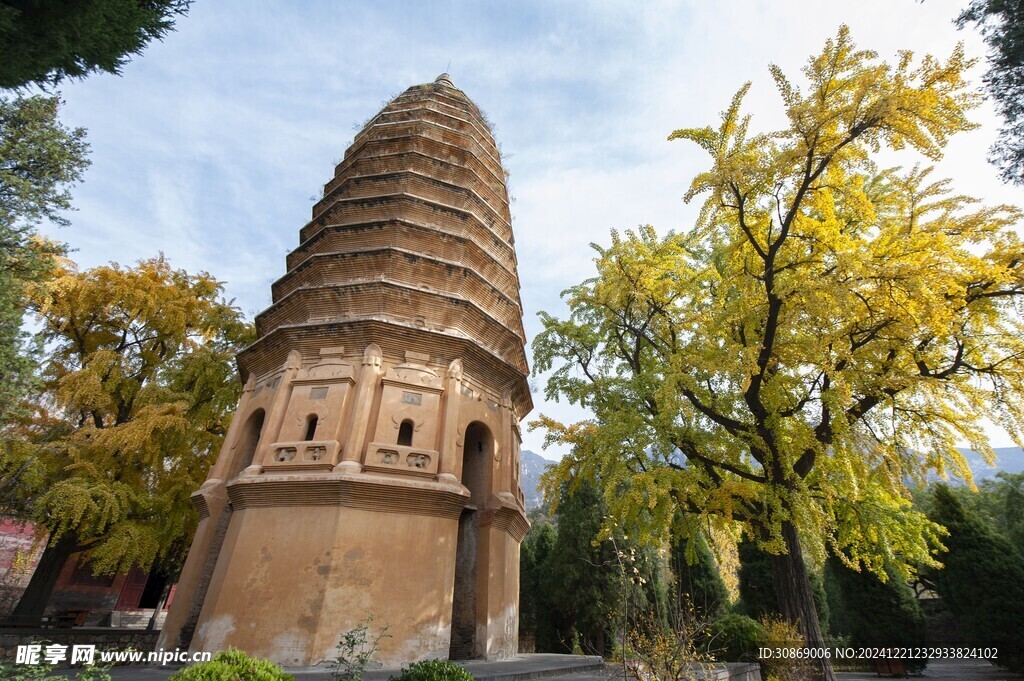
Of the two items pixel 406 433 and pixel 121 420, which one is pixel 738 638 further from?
pixel 121 420

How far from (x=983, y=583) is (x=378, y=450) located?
17.7 meters

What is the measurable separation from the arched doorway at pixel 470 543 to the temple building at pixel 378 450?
35mm

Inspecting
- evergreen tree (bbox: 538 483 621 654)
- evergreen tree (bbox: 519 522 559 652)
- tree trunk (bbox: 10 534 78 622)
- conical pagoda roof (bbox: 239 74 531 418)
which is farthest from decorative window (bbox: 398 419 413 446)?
evergreen tree (bbox: 538 483 621 654)

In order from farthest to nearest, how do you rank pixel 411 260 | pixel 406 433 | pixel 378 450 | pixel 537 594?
pixel 537 594 → pixel 411 260 → pixel 406 433 → pixel 378 450

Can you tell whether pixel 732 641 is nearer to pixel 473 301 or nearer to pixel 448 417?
pixel 448 417

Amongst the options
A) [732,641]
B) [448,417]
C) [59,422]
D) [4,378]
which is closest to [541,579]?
[732,641]

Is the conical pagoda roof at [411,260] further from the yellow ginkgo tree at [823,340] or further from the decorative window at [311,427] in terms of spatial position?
the yellow ginkgo tree at [823,340]

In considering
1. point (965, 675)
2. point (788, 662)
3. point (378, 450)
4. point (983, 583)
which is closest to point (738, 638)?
point (788, 662)

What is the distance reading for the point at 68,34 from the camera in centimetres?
604

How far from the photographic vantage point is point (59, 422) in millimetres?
14281

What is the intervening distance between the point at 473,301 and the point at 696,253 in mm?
5295

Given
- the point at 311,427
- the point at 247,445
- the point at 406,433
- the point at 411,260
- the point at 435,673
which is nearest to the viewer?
the point at 435,673

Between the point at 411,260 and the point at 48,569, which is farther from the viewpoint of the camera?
the point at 48,569

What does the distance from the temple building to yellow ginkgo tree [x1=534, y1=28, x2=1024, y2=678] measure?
118 inches
